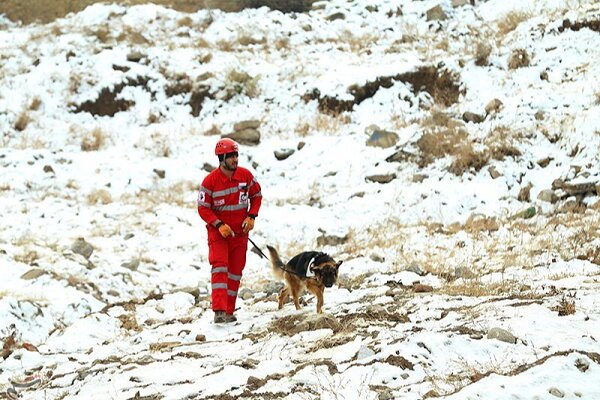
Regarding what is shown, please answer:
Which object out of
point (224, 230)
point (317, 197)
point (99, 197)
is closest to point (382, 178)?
point (317, 197)

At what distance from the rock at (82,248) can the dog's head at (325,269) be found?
4331mm

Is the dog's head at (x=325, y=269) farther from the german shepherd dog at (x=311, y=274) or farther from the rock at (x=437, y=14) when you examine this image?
the rock at (x=437, y=14)

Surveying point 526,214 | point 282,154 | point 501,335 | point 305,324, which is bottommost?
point 282,154

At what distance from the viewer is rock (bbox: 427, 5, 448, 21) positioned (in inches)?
778

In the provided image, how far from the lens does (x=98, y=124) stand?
1656cm

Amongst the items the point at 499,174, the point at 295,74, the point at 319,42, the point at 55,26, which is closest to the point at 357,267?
the point at 499,174

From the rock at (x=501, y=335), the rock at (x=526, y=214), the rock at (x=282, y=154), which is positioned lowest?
the rock at (x=282, y=154)

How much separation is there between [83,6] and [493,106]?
16.1m

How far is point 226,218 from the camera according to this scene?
672cm

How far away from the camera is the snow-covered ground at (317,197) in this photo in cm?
452

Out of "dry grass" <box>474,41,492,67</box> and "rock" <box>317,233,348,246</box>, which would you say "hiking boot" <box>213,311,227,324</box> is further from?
"dry grass" <box>474,41,492,67</box>

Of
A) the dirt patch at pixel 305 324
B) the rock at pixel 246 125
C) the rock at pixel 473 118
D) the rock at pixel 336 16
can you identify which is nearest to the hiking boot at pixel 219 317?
the dirt patch at pixel 305 324

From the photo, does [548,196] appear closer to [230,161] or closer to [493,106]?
[493,106]

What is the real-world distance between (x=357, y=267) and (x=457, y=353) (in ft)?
14.2
